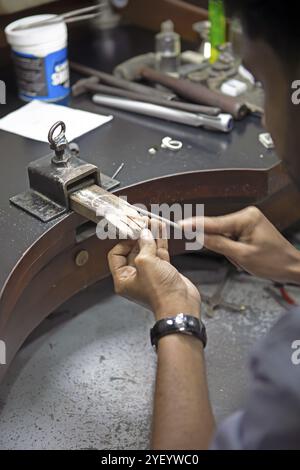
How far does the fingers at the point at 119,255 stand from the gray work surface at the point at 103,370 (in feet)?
1.94

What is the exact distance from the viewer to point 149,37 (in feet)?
6.06

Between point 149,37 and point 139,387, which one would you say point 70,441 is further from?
point 149,37

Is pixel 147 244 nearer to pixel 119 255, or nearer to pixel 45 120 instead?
pixel 119 255

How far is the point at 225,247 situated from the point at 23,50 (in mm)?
716

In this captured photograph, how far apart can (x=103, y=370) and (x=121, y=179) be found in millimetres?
627

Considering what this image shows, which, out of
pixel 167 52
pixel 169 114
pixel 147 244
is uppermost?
pixel 167 52

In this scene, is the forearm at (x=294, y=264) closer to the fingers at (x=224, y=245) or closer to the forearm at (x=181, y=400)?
the fingers at (x=224, y=245)

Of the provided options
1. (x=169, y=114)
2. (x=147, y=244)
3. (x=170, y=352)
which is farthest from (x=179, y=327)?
(x=169, y=114)

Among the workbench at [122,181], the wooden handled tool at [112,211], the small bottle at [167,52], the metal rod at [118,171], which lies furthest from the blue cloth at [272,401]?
the small bottle at [167,52]

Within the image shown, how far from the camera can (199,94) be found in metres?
1.40

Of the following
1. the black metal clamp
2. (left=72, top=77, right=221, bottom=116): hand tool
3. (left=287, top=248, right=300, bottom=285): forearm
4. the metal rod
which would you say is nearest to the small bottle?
(left=72, top=77, right=221, bottom=116): hand tool

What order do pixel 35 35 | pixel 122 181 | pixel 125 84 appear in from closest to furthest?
pixel 122 181
pixel 35 35
pixel 125 84

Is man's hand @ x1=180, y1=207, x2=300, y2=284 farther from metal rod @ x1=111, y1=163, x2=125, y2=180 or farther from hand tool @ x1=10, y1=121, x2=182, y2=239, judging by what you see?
metal rod @ x1=111, y1=163, x2=125, y2=180

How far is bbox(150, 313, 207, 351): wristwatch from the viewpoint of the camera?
846mm
